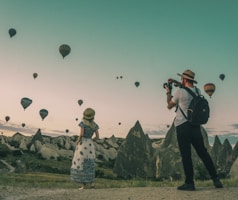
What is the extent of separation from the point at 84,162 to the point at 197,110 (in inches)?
206

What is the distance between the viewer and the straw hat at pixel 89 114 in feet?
45.5

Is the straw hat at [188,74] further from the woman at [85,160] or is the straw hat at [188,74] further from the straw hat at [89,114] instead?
the woman at [85,160]

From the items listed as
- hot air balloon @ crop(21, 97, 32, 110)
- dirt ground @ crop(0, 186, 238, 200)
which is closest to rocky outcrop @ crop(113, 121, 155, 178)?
hot air balloon @ crop(21, 97, 32, 110)

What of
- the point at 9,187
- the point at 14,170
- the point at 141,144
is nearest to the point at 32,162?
the point at 14,170

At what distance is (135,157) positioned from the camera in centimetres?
6138

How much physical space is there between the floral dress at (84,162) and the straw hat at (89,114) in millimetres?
744

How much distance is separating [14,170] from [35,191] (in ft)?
104

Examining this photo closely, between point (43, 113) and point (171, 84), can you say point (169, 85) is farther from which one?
point (43, 113)

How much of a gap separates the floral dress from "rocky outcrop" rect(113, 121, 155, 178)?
4583 centimetres

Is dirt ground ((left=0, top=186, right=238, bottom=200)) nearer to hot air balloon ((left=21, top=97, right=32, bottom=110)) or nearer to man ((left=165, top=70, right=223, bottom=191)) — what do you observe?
man ((left=165, top=70, right=223, bottom=191))

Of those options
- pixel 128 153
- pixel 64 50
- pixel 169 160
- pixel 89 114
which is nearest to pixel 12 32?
pixel 64 50

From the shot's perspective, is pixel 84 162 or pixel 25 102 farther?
pixel 25 102

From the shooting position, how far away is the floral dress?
1451cm

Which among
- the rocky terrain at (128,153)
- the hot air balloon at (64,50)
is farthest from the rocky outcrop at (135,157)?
the hot air balloon at (64,50)
